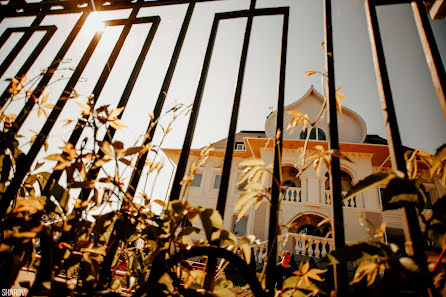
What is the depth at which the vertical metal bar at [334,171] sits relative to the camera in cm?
63

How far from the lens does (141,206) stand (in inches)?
32.1

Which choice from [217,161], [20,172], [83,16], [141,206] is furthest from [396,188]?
[217,161]

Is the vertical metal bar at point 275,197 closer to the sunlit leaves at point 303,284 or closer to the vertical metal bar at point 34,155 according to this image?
the sunlit leaves at point 303,284

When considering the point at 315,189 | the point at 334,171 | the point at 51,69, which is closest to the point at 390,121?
the point at 334,171

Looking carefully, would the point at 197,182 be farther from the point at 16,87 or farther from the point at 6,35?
the point at 16,87

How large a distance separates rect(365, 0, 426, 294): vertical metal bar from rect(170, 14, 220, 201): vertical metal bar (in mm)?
699

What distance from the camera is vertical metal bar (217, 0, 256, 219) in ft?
2.77

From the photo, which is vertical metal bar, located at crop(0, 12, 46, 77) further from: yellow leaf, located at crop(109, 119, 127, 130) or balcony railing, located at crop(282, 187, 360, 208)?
balcony railing, located at crop(282, 187, 360, 208)

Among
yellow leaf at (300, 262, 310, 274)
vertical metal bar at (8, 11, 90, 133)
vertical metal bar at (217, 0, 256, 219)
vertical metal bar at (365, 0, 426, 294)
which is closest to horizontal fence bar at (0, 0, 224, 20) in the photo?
vertical metal bar at (8, 11, 90, 133)

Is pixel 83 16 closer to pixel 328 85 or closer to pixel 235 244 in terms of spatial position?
pixel 328 85

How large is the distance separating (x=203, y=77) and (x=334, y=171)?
0.72 metres

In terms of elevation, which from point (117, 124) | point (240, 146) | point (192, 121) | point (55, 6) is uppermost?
point (240, 146)

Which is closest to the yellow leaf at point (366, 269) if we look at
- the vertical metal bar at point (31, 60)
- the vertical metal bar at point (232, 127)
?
the vertical metal bar at point (232, 127)

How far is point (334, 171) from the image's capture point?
757mm
